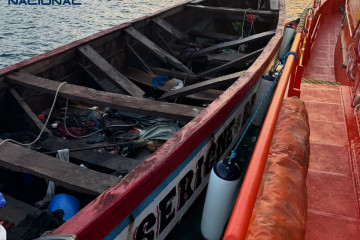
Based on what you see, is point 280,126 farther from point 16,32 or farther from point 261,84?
point 16,32

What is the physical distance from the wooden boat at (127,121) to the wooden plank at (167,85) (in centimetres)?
2

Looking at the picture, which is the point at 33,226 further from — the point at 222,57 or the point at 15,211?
the point at 222,57

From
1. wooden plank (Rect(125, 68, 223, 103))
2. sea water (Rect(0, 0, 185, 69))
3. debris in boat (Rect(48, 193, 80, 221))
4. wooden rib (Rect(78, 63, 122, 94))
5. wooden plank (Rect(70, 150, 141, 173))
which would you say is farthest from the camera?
sea water (Rect(0, 0, 185, 69))

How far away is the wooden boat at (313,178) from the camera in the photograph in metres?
1.60

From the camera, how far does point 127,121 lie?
185 inches

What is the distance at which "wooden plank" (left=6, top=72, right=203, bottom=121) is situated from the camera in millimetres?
3445

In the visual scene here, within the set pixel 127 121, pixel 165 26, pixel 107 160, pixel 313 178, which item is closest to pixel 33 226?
pixel 107 160

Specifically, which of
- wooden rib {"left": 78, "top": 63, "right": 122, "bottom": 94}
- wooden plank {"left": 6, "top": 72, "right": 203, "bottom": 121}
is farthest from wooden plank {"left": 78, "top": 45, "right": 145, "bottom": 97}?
wooden plank {"left": 6, "top": 72, "right": 203, "bottom": 121}

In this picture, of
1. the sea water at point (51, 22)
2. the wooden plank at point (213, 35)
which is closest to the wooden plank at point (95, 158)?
the wooden plank at point (213, 35)

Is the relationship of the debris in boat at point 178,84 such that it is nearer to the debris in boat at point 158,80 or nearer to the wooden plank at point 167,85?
the wooden plank at point 167,85

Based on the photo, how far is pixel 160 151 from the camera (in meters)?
2.55

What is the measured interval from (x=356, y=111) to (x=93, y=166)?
3.60 m

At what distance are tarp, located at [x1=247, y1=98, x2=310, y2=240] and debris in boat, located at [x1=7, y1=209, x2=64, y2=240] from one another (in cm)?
Answer: 155

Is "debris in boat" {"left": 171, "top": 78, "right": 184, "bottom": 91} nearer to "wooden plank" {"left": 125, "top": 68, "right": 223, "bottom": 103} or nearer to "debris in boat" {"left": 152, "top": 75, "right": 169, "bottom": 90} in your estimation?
"wooden plank" {"left": 125, "top": 68, "right": 223, "bottom": 103}
